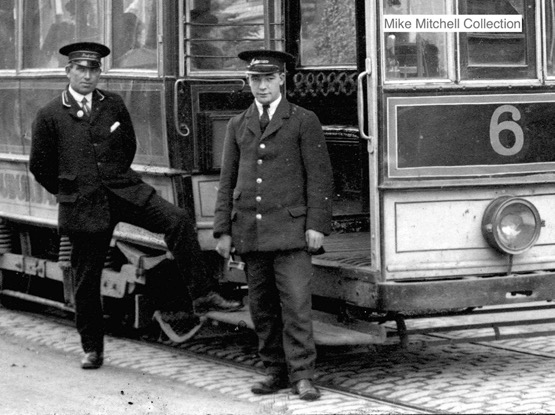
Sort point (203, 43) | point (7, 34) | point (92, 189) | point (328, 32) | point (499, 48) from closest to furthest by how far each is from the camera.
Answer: point (499, 48)
point (92, 189)
point (203, 43)
point (328, 32)
point (7, 34)

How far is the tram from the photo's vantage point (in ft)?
24.0

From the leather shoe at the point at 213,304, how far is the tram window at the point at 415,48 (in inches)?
72.0

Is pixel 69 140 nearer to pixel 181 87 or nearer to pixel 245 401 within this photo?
pixel 181 87

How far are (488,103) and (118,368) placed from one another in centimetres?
285

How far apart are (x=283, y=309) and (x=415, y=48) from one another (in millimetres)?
1632

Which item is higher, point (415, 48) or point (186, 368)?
point (415, 48)

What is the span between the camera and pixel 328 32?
9445 millimetres

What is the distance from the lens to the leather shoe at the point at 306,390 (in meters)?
7.07

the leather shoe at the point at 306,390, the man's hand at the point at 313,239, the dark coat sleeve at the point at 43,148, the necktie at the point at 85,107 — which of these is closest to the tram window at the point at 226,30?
the necktie at the point at 85,107

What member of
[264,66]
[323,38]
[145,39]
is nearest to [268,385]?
[264,66]

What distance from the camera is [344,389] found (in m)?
7.42

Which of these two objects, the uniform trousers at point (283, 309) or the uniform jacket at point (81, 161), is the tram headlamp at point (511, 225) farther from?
the uniform jacket at point (81, 161)

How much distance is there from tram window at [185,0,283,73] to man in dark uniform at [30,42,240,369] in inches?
25.7

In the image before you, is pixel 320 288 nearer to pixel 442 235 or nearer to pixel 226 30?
pixel 442 235
